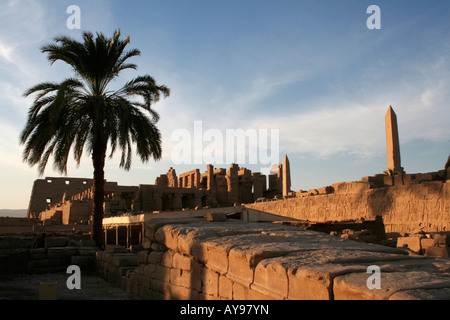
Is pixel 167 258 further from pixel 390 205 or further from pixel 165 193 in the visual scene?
pixel 165 193

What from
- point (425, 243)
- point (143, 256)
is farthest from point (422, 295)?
point (425, 243)

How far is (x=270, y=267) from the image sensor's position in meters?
3.43

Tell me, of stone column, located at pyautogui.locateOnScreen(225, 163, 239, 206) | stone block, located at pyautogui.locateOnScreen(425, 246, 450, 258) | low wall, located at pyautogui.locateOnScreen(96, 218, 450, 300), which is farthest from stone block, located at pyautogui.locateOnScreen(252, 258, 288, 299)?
stone column, located at pyautogui.locateOnScreen(225, 163, 239, 206)

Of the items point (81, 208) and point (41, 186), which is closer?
point (81, 208)

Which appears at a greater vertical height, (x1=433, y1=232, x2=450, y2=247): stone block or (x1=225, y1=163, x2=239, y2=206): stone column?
(x1=225, y1=163, x2=239, y2=206): stone column

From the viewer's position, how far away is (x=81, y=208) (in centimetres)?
2559

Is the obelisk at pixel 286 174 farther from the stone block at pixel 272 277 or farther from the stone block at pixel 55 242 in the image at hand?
the stone block at pixel 272 277

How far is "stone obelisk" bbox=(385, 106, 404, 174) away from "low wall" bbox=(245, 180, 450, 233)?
6.75 metres

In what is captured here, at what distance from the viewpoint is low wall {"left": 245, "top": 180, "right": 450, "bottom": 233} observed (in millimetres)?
11898

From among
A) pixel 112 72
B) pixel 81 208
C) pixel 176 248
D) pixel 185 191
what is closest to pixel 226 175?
pixel 185 191

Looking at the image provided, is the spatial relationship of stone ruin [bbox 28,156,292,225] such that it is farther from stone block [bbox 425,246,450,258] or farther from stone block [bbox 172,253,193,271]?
stone block [bbox 172,253,193,271]

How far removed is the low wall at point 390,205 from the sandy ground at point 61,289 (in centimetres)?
867
